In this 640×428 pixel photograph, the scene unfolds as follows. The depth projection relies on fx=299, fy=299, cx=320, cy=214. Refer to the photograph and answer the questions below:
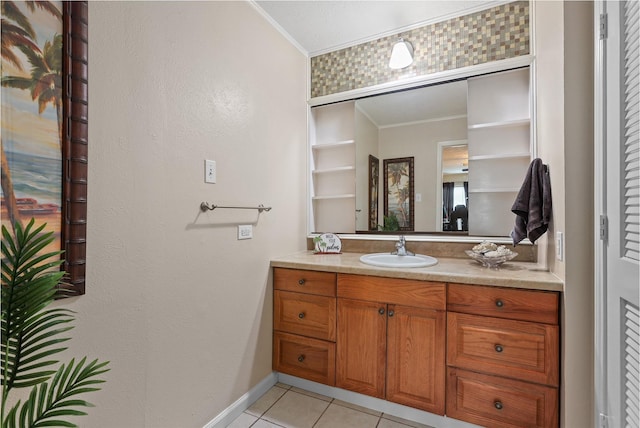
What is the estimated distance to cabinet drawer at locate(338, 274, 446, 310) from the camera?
1.60 meters

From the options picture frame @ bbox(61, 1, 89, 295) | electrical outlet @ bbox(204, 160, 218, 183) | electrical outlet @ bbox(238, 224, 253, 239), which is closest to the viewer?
picture frame @ bbox(61, 1, 89, 295)

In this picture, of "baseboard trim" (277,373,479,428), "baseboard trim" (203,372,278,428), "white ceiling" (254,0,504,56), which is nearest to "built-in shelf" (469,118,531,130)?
"white ceiling" (254,0,504,56)

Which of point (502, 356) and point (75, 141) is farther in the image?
point (502, 356)

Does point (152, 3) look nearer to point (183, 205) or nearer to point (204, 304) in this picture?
point (183, 205)

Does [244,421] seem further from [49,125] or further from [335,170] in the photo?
[335,170]

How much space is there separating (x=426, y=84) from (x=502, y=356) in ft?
5.81

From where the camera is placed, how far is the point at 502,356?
1.46 meters

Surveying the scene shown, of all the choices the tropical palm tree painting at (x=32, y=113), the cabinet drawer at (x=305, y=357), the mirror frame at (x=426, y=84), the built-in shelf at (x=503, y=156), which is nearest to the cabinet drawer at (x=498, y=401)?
the cabinet drawer at (x=305, y=357)

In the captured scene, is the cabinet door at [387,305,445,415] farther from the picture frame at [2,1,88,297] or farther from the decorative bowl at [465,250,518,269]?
the picture frame at [2,1,88,297]

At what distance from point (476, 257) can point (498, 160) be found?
0.73 meters

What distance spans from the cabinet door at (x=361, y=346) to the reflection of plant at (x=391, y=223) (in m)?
0.74

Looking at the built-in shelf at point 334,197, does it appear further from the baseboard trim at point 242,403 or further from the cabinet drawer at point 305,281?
the baseboard trim at point 242,403

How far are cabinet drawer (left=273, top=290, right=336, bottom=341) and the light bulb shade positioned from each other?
5.49ft

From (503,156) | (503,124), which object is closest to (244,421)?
(503,156)
